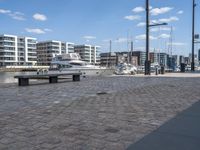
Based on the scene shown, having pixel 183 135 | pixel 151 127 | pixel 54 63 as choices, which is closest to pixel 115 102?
pixel 151 127

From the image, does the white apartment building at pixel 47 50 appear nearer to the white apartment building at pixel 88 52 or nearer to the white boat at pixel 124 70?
the white apartment building at pixel 88 52

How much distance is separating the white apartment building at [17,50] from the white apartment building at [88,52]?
1102 inches

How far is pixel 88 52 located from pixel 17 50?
4295 centimetres

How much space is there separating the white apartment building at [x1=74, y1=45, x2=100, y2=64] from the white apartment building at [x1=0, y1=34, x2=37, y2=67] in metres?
28.0

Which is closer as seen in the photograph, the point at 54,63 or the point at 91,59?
the point at 54,63

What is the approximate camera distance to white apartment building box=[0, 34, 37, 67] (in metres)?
136

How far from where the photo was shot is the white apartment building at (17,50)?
136 meters

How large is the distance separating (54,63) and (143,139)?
165 feet

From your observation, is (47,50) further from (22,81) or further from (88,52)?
(22,81)

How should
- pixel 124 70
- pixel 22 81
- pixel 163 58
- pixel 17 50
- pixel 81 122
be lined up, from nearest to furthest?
pixel 81 122
pixel 22 81
pixel 124 70
pixel 163 58
pixel 17 50

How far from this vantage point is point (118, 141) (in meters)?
4.79

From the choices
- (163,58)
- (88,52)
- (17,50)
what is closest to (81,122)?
(163,58)

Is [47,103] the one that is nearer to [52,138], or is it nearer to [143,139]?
[52,138]

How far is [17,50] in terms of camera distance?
144625 mm
